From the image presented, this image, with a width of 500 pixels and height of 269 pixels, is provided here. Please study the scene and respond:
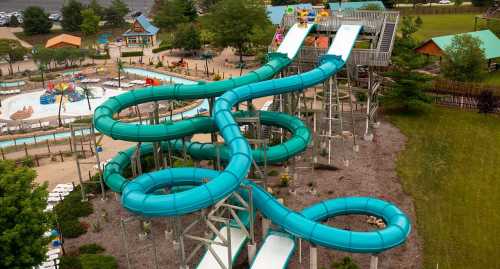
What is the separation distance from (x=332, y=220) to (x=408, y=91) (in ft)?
73.5

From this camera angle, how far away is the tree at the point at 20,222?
23.7 m

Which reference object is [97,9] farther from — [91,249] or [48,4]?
[91,249]

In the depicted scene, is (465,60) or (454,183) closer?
(454,183)

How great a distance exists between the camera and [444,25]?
99312 mm

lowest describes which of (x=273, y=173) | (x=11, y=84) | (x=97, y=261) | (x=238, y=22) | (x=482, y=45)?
(x=97, y=261)

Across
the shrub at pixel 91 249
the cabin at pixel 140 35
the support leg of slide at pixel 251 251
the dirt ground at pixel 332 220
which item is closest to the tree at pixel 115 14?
the cabin at pixel 140 35

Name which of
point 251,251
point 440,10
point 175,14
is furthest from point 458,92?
point 440,10

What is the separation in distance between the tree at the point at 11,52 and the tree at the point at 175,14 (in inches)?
1137

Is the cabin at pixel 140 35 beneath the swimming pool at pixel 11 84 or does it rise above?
above

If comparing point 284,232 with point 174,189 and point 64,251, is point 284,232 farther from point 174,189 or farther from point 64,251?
point 64,251

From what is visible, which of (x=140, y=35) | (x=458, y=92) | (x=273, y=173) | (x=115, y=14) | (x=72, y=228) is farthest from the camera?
(x=115, y=14)

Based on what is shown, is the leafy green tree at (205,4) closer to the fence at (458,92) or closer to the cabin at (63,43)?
the cabin at (63,43)

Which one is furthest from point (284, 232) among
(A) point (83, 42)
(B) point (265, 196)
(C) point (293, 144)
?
(A) point (83, 42)

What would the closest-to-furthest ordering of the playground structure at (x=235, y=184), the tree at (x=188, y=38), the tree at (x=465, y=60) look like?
the playground structure at (x=235, y=184) → the tree at (x=465, y=60) → the tree at (x=188, y=38)
